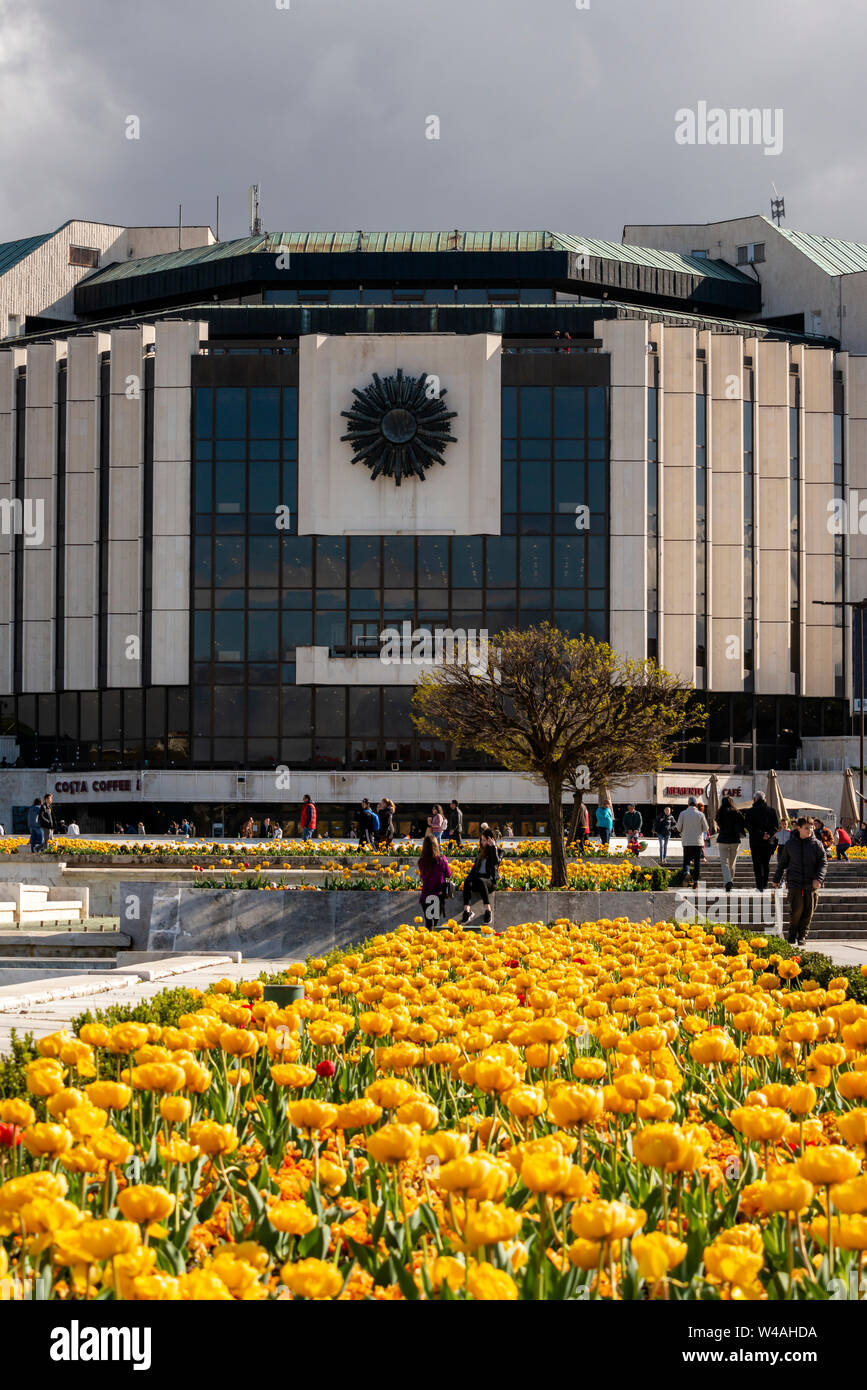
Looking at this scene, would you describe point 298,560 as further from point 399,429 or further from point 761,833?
point 761,833

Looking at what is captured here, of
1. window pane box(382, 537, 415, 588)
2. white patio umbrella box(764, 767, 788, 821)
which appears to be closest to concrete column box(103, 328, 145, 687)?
window pane box(382, 537, 415, 588)

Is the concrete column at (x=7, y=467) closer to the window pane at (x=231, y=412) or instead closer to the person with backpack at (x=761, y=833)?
the window pane at (x=231, y=412)

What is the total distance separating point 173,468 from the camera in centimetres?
6100

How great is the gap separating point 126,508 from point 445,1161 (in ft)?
200

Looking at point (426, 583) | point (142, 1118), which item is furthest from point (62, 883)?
point (426, 583)

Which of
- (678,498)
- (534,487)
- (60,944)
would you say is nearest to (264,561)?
(534,487)

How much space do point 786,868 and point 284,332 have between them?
4927 centimetres

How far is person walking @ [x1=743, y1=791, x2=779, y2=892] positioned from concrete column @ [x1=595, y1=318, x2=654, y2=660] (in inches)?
1434

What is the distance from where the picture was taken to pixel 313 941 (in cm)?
2138

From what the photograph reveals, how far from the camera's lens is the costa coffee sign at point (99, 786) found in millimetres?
60406

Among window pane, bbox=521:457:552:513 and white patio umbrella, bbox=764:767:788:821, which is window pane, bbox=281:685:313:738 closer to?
window pane, bbox=521:457:552:513

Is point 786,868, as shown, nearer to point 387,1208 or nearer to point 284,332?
point 387,1208

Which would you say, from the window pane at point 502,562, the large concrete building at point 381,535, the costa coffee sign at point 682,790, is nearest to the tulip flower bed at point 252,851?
the costa coffee sign at point 682,790

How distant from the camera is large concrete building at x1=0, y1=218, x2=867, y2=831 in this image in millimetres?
60312
